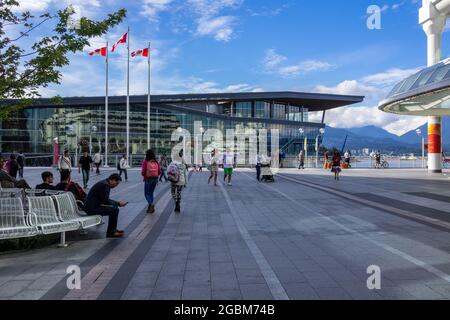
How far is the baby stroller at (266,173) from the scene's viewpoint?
2241cm

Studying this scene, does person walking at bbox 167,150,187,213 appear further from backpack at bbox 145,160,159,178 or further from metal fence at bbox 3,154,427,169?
metal fence at bbox 3,154,427,169

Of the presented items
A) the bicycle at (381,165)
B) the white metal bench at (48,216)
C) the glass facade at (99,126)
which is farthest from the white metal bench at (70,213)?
the glass facade at (99,126)

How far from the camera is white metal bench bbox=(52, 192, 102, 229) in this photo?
792cm

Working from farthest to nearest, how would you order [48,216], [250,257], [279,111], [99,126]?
[279,111] < [99,126] < [48,216] < [250,257]

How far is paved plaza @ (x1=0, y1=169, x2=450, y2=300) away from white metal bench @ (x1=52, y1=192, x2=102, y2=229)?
35 centimetres

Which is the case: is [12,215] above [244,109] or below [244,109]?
below

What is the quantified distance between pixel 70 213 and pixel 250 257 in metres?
3.72

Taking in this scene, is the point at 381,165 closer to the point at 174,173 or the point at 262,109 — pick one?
the point at 174,173

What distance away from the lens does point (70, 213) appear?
831 cm

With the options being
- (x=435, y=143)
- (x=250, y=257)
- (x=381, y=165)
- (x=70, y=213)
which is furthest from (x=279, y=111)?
(x=250, y=257)

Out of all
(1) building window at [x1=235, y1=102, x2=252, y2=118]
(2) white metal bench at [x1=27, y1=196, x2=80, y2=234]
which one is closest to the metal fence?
(1) building window at [x1=235, y1=102, x2=252, y2=118]

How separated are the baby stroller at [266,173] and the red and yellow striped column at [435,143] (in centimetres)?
1427
